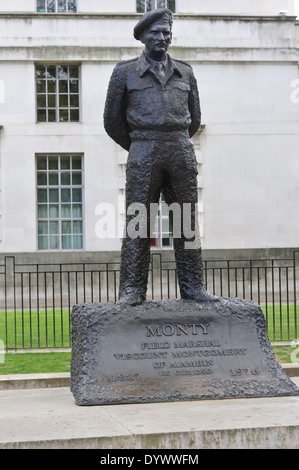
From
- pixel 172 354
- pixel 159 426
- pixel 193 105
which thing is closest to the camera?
pixel 159 426

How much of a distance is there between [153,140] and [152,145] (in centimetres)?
5

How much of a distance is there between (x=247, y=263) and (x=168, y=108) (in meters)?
15.7

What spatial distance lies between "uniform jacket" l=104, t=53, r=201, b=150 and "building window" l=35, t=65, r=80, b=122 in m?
16.0

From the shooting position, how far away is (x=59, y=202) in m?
24.2

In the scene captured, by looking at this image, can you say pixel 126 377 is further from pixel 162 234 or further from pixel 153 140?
pixel 162 234

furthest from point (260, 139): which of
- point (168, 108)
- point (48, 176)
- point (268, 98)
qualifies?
point (168, 108)

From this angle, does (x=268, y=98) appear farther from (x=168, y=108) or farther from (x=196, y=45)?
(x=168, y=108)

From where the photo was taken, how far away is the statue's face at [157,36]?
8133 millimetres

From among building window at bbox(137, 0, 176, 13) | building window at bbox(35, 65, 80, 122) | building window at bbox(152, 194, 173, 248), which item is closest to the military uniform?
building window at bbox(152, 194, 173, 248)

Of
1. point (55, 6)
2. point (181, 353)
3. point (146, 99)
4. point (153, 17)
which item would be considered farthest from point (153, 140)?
point (55, 6)

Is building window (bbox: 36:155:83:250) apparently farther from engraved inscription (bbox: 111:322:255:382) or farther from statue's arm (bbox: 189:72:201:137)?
engraved inscription (bbox: 111:322:255:382)

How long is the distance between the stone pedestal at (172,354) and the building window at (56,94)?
16.6m

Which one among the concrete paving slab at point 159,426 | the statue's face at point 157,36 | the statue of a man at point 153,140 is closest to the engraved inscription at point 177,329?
the statue of a man at point 153,140

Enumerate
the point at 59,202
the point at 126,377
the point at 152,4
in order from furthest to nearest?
the point at 152,4 < the point at 59,202 < the point at 126,377
